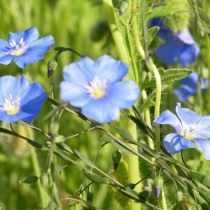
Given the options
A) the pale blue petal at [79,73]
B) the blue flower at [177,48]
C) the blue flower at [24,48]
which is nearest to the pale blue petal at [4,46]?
the blue flower at [24,48]

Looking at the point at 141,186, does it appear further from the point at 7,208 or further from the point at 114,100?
the point at 7,208

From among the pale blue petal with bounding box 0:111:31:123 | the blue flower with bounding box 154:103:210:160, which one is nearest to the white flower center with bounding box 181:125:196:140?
the blue flower with bounding box 154:103:210:160

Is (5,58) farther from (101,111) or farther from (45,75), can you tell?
(45,75)

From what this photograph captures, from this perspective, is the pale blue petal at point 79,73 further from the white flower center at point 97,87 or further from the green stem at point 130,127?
the green stem at point 130,127

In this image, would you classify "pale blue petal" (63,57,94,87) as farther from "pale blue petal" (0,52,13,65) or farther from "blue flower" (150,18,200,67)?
"blue flower" (150,18,200,67)

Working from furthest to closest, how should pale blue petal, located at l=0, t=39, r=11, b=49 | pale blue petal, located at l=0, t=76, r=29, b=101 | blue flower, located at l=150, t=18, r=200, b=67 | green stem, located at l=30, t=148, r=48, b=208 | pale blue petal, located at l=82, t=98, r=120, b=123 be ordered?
blue flower, located at l=150, t=18, r=200, b=67 < green stem, located at l=30, t=148, r=48, b=208 < pale blue petal, located at l=0, t=39, r=11, b=49 < pale blue petal, located at l=0, t=76, r=29, b=101 < pale blue petal, located at l=82, t=98, r=120, b=123
